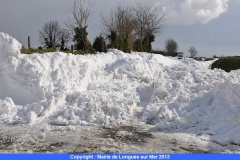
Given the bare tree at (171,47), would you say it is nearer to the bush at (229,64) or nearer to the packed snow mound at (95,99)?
the bush at (229,64)

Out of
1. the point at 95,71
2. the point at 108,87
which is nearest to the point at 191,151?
the point at 108,87

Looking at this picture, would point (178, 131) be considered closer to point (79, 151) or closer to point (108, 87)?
point (79, 151)

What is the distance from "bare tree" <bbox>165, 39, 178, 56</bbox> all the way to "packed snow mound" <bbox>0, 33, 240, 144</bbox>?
120 feet

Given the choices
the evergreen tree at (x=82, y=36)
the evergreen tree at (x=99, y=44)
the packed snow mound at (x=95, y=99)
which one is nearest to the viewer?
the packed snow mound at (x=95, y=99)

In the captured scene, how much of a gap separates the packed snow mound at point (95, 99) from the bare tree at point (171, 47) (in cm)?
3652

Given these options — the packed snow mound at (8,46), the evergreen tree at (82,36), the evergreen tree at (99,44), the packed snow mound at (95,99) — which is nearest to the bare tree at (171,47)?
the evergreen tree at (82,36)

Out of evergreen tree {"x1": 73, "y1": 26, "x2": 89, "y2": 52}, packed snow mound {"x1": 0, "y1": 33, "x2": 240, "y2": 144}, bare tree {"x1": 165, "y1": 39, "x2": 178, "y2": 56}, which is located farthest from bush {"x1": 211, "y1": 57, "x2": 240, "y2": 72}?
bare tree {"x1": 165, "y1": 39, "x2": 178, "y2": 56}

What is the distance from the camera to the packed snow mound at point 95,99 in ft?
20.1

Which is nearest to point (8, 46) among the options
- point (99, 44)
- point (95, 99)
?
point (95, 99)

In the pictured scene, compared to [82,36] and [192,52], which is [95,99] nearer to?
[82,36]

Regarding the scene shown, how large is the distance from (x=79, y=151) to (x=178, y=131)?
2.31 m

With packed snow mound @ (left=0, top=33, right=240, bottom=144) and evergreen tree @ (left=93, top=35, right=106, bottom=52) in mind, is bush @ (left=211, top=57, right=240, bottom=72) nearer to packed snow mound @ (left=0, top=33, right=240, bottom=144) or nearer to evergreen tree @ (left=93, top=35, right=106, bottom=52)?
packed snow mound @ (left=0, top=33, right=240, bottom=144)

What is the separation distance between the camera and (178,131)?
19.0 ft

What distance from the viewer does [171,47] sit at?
149 ft
